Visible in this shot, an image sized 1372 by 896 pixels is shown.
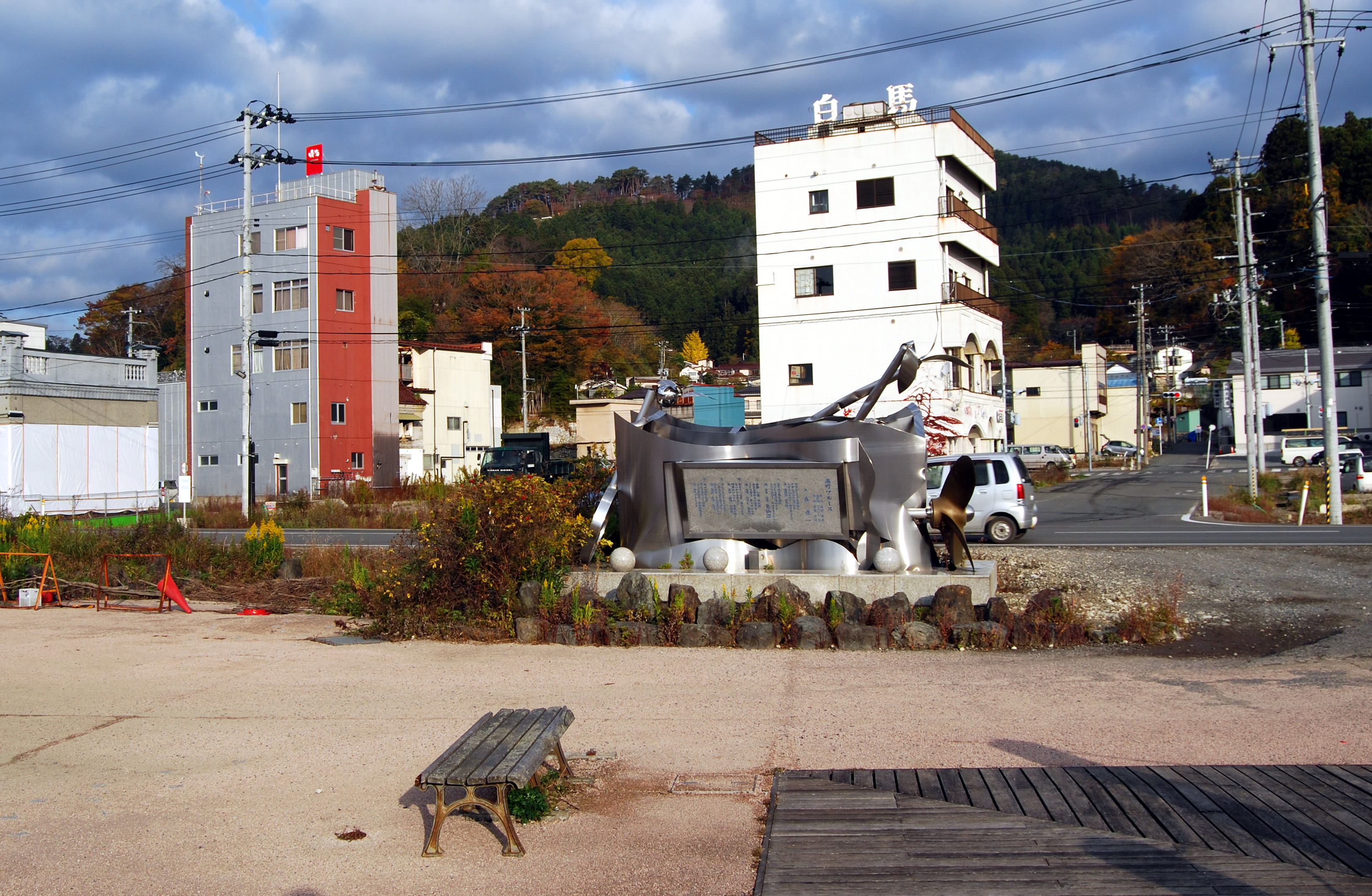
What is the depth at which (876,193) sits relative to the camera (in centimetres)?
4788

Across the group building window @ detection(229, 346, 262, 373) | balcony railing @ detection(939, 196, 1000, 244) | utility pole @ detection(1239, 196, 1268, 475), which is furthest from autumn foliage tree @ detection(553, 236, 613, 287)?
utility pole @ detection(1239, 196, 1268, 475)

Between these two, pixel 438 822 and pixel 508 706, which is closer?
pixel 438 822

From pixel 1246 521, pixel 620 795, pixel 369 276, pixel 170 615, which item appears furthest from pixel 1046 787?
pixel 369 276

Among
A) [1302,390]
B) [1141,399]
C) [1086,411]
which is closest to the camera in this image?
[1141,399]

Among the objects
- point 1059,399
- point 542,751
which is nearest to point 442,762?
point 542,751

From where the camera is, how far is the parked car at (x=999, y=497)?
20.8 m

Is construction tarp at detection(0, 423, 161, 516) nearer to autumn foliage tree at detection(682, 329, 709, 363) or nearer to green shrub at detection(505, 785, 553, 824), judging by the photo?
green shrub at detection(505, 785, 553, 824)

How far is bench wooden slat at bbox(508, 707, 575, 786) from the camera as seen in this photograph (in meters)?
5.27

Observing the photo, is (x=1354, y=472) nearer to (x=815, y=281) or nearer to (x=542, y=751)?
(x=815, y=281)

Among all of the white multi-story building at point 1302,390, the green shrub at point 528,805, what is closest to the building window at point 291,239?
the green shrub at point 528,805

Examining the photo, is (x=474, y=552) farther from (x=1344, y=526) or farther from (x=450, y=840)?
(x=1344, y=526)

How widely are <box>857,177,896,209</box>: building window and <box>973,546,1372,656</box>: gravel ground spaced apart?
31720mm

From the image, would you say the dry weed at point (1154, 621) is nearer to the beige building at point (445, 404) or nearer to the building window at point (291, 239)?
the building window at point (291, 239)

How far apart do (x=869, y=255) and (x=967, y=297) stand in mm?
5166
